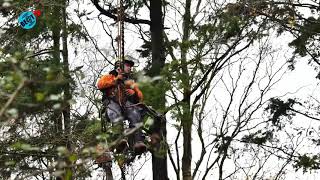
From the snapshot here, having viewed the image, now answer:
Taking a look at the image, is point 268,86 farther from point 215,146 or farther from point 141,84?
point 141,84

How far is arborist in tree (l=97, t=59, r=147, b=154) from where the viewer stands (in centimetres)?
738

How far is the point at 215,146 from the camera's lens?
52.3ft

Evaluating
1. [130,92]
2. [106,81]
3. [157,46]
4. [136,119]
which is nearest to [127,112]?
[136,119]

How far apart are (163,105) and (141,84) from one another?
7.45 metres

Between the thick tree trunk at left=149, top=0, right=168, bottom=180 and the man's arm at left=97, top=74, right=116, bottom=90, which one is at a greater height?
the thick tree trunk at left=149, top=0, right=168, bottom=180

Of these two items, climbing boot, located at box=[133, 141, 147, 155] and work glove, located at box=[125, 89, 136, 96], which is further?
climbing boot, located at box=[133, 141, 147, 155]

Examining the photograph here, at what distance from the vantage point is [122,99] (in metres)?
7.50

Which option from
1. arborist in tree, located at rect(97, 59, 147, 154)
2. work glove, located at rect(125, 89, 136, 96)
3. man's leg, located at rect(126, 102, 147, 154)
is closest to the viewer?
arborist in tree, located at rect(97, 59, 147, 154)

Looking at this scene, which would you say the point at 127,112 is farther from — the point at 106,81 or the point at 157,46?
the point at 157,46

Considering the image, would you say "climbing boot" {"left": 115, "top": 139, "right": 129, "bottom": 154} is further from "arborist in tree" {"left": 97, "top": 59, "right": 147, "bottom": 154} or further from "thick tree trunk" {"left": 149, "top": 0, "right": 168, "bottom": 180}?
"thick tree trunk" {"left": 149, "top": 0, "right": 168, "bottom": 180}

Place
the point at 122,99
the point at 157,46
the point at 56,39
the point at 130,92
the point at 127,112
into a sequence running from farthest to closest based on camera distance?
1. the point at 56,39
2. the point at 157,46
3. the point at 127,112
4. the point at 130,92
5. the point at 122,99

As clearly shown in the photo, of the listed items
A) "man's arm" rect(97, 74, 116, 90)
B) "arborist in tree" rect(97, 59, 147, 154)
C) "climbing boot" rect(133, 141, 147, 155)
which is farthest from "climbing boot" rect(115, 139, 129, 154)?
"man's arm" rect(97, 74, 116, 90)

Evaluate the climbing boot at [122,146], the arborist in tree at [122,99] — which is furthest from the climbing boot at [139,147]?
the climbing boot at [122,146]

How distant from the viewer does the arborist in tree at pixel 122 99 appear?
7375 mm
